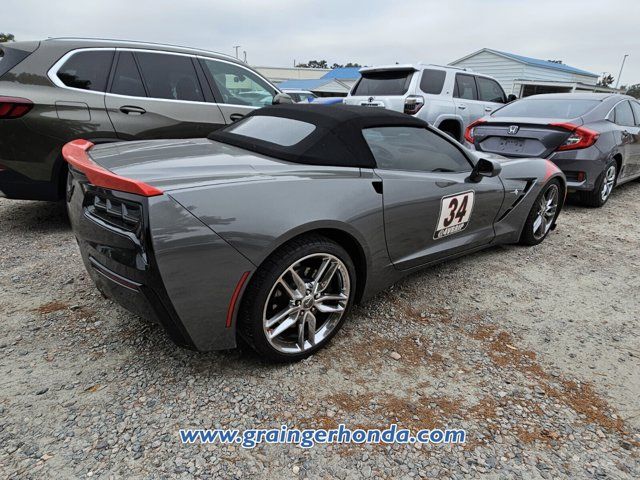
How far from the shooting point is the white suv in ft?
23.4

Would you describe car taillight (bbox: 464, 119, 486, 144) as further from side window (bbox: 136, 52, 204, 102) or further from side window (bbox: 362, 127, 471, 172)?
side window (bbox: 136, 52, 204, 102)

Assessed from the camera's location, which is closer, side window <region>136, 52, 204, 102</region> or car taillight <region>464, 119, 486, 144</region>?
side window <region>136, 52, 204, 102</region>

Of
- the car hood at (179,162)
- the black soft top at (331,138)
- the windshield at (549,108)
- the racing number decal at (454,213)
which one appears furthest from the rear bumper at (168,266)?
the windshield at (549,108)

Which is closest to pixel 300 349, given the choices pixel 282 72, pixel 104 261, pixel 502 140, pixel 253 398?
pixel 253 398

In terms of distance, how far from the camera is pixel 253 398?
2002 millimetres

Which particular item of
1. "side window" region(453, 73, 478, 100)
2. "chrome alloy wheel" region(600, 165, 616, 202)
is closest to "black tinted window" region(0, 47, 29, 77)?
"chrome alloy wheel" region(600, 165, 616, 202)

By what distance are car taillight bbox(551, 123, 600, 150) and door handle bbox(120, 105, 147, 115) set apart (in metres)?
4.87

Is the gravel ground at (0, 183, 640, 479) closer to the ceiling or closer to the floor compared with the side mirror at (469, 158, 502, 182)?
closer to the floor

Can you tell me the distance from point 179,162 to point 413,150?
5.13 ft

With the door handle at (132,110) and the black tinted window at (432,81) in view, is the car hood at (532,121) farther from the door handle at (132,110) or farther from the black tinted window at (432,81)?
the door handle at (132,110)

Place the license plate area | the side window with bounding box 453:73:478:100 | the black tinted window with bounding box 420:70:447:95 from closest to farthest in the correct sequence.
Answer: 1. the license plate area
2. the black tinted window with bounding box 420:70:447:95
3. the side window with bounding box 453:73:478:100

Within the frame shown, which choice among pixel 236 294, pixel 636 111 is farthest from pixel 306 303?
pixel 636 111

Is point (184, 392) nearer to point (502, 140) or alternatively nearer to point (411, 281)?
point (411, 281)

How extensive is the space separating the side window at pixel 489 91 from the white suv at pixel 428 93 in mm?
32
